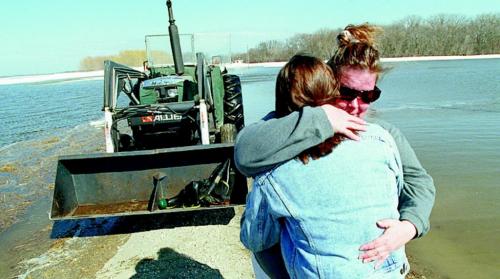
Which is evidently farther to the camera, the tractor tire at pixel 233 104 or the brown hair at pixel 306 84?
the tractor tire at pixel 233 104

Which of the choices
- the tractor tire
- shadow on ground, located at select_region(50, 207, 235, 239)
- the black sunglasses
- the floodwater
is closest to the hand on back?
the black sunglasses

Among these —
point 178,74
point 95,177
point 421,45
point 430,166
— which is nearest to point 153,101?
point 178,74

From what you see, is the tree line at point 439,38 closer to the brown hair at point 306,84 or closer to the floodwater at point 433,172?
the floodwater at point 433,172

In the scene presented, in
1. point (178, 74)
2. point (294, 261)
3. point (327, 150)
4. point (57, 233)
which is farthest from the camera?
point (178, 74)

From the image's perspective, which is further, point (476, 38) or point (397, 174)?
point (476, 38)

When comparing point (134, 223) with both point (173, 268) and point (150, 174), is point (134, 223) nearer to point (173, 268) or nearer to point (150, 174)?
point (150, 174)

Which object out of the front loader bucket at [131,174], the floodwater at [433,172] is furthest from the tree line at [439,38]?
the front loader bucket at [131,174]

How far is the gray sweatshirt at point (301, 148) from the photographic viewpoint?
4.62 ft

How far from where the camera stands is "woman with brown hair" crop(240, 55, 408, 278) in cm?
141

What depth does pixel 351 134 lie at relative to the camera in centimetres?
144

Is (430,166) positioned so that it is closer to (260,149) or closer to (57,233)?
(57,233)

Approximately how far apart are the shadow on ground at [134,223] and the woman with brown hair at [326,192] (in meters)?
3.92

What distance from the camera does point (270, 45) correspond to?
325ft

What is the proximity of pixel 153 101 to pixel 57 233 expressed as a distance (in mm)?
2805
